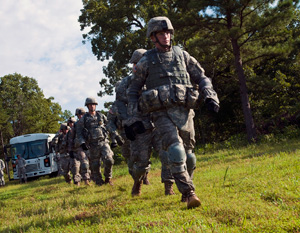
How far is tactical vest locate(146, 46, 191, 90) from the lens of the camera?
4242 mm

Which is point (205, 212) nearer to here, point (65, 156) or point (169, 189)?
point (169, 189)

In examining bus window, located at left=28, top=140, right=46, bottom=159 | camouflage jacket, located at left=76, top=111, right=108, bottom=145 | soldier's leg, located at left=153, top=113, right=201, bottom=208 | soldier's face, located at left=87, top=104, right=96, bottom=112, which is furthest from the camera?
bus window, located at left=28, top=140, right=46, bottom=159

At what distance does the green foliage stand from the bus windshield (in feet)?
57.6

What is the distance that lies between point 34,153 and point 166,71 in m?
19.7

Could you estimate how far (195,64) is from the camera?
4.54 m

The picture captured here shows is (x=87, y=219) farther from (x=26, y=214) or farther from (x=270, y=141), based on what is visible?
(x=270, y=141)

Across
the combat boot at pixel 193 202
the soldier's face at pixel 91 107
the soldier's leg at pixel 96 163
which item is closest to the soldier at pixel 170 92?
the combat boot at pixel 193 202

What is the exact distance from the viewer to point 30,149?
71.9ft

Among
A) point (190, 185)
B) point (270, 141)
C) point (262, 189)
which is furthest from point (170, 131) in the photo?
point (270, 141)

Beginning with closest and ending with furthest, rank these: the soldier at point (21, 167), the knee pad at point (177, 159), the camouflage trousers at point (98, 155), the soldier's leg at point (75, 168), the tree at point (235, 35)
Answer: the knee pad at point (177, 159) < the camouflage trousers at point (98, 155) < the soldier's leg at point (75, 168) < the tree at point (235, 35) < the soldier at point (21, 167)

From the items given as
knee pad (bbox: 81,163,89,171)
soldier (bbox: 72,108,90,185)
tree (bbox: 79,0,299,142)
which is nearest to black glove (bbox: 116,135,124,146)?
soldier (bbox: 72,108,90,185)

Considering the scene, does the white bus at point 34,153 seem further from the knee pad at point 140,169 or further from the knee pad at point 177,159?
the knee pad at point 177,159

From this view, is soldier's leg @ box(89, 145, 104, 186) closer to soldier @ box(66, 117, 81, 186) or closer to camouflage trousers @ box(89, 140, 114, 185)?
camouflage trousers @ box(89, 140, 114, 185)

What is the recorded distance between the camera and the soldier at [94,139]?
8.49 meters
